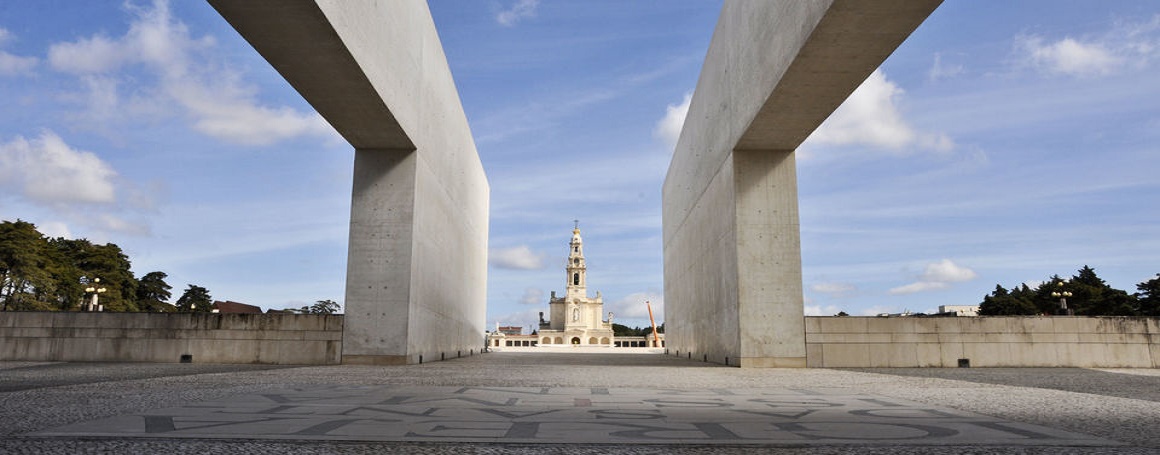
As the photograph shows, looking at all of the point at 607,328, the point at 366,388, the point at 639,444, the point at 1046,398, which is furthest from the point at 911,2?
the point at 607,328

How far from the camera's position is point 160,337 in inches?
603

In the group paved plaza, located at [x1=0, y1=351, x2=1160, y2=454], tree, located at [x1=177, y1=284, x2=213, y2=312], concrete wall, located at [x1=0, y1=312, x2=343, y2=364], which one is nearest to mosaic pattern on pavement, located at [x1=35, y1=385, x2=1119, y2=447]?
paved plaza, located at [x1=0, y1=351, x2=1160, y2=454]

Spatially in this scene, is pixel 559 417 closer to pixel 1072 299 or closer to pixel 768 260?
pixel 768 260

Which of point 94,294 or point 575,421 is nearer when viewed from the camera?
point 575,421

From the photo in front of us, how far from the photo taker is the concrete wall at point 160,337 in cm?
1522

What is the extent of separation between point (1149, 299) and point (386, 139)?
46.3 metres

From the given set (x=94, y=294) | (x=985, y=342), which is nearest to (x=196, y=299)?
(x=94, y=294)

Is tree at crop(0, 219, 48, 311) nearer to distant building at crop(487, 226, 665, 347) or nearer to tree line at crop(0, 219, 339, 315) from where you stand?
tree line at crop(0, 219, 339, 315)

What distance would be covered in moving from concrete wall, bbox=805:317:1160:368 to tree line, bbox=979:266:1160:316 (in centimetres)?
2538

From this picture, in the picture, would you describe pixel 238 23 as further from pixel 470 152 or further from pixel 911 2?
pixel 470 152

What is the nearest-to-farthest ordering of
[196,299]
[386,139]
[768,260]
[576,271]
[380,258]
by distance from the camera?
[386,139] → [380,258] → [768,260] → [196,299] → [576,271]

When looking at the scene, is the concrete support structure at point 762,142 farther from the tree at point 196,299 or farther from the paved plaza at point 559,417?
the tree at point 196,299

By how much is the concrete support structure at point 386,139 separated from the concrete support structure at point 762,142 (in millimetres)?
6206

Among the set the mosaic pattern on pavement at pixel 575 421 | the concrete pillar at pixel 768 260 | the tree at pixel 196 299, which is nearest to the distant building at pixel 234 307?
the tree at pixel 196 299
